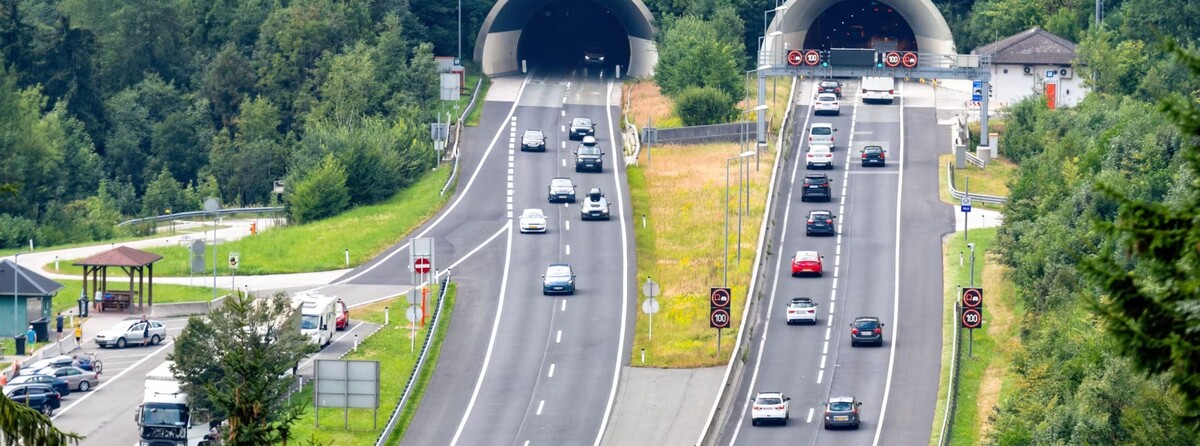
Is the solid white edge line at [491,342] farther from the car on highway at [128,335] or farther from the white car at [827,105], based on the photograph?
the white car at [827,105]

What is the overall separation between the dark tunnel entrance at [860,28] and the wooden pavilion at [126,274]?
6575cm

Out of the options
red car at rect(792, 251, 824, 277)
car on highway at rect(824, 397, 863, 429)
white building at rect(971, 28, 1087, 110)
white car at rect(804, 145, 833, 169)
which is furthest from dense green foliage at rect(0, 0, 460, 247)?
car on highway at rect(824, 397, 863, 429)

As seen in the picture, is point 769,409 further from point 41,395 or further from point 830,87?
point 830,87

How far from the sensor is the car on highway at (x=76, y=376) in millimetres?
58719

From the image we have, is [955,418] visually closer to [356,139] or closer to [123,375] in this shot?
[123,375]

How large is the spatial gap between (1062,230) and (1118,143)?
38.4 ft

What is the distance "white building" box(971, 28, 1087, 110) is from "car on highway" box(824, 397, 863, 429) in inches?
2187

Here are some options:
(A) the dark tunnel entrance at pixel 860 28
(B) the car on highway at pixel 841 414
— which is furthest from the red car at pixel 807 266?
(A) the dark tunnel entrance at pixel 860 28

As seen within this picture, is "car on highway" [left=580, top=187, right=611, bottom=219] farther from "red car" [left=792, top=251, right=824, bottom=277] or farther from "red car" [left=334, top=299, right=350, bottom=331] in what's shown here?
"red car" [left=334, top=299, right=350, bottom=331]

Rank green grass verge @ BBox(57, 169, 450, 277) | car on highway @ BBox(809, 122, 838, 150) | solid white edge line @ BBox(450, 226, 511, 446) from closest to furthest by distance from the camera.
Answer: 1. solid white edge line @ BBox(450, 226, 511, 446)
2. green grass verge @ BBox(57, 169, 450, 277)
3. car on highway @ BBox(809, 122, 838, 150)

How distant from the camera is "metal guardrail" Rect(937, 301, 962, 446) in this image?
52844 millimetres

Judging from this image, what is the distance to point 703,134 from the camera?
321 feet

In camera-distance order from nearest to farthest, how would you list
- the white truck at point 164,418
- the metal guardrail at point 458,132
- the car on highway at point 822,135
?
the white truck at point 164,418, the metal guardrail at point 458,132, the car on highway at point 822,135

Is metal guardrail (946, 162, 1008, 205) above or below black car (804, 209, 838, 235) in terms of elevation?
above
